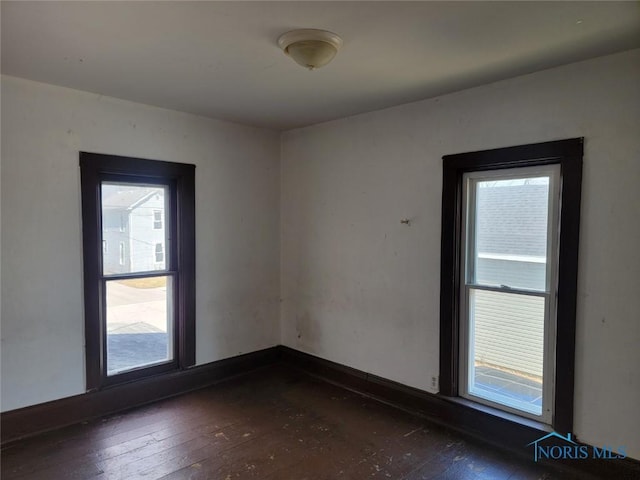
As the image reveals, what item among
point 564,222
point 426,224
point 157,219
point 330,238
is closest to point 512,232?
point 564,222

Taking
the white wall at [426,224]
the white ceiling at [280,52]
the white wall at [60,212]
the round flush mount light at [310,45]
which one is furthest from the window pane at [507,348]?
the white wall at [60,212]

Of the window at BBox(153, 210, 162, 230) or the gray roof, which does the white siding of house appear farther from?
the window at BBox(153, 210, 162, 230)

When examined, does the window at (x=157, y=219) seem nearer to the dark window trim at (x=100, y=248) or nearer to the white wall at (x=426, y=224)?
the dark window trim at (x=100, y=248)

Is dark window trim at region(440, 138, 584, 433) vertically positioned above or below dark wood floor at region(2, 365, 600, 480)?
above

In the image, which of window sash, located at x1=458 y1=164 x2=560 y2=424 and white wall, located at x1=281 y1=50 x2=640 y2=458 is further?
window sash, located at x1=458 y1=164 x2=560 y2=424

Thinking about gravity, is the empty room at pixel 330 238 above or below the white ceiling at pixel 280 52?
below

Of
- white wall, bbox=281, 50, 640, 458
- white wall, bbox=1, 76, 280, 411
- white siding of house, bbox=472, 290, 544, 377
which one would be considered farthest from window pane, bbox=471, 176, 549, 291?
Answer: white wall, bbox=1, 76, 280, 411

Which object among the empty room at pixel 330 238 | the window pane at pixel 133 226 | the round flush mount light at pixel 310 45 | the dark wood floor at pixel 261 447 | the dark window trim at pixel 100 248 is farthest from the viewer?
the window pane at pixel 133 226

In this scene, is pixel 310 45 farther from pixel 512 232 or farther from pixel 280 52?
pixel 512 232

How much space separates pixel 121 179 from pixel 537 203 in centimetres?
311

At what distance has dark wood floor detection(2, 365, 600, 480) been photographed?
2.43 meters

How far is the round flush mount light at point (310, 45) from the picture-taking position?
201 centimetres

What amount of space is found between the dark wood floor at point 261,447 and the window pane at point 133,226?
3.92ft

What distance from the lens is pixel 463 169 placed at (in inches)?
117
